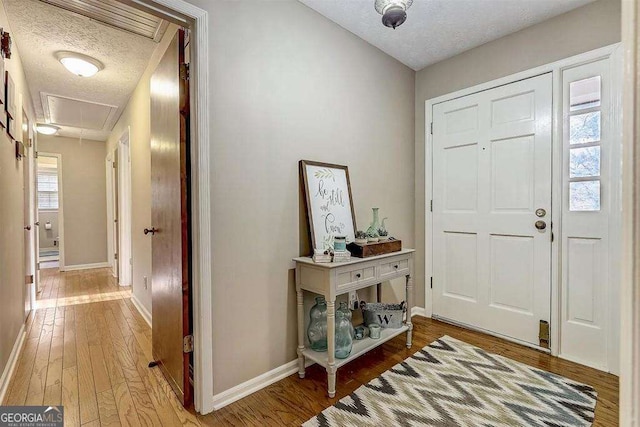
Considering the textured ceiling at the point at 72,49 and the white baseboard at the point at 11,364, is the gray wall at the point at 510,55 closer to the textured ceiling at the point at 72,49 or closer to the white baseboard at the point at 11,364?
the textured ceiling at the point at 72,49

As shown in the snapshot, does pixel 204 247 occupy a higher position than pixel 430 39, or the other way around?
pixel 430 39

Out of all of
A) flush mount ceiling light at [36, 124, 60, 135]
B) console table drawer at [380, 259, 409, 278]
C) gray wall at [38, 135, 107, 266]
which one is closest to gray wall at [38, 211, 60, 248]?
gray wall at [38, 135, 107, 266]

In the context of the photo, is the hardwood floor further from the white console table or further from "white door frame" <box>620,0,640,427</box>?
"white door frame" <box>620,0,640,427</box>

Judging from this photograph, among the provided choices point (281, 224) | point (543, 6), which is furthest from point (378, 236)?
point (543, 6)

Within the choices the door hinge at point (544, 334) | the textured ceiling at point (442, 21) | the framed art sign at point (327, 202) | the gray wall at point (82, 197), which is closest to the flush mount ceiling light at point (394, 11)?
the textured ceiling at point (442, 21)

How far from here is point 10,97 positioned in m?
2.12

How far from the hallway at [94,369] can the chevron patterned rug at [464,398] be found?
903 mm

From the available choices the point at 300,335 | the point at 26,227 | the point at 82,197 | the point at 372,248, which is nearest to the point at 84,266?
the point at 82,197

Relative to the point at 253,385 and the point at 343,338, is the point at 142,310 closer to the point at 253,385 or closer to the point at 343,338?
the point at 253,385

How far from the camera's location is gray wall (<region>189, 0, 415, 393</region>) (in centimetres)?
173

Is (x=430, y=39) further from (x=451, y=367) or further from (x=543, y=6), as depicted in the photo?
(x=451, y=367)

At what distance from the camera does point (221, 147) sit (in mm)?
1719

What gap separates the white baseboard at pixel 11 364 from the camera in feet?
5.86

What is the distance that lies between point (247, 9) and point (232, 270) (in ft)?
5.00
